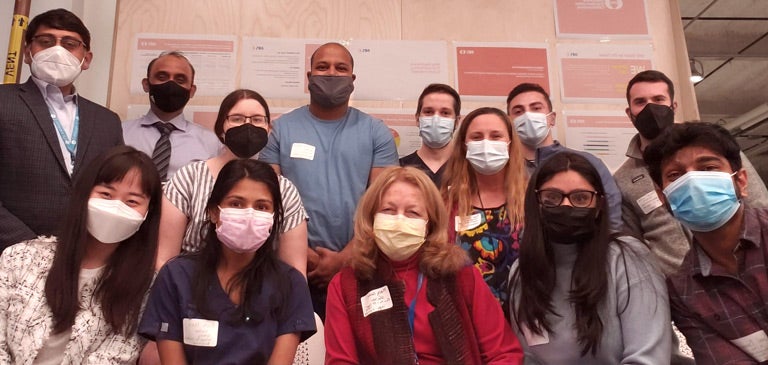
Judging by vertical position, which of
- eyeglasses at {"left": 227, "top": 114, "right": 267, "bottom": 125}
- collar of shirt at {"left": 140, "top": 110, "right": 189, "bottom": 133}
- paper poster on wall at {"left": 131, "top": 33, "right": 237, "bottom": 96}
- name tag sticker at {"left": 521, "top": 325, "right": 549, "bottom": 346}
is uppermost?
paper poster on wall at {"left": 131, "top": 33, "right": 237, "bottom": 96}

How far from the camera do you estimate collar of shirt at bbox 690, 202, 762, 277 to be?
183 centimetres

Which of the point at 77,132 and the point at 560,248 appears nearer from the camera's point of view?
the point at 560,248

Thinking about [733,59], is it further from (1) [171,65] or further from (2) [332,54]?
(1) [171,65]

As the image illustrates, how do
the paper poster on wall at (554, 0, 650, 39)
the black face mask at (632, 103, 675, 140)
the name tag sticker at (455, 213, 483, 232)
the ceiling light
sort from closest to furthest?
the name tag sticker at (455, 213, 483, 232) < the black face mask at (632, 103, 675, 140) < the paper poster on wall at (554, 0, 650, 39) < the ceiling light

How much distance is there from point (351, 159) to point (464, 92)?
1371 mm

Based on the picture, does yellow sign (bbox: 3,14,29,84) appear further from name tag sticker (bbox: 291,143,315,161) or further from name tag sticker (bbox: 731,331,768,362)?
name tag sticker (bbox: 731,331,768,362)

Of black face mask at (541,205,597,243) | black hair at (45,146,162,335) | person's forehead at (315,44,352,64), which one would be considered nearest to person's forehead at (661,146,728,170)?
black face mask at (541,205,597,243)

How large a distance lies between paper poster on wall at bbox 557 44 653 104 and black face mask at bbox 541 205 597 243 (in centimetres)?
225

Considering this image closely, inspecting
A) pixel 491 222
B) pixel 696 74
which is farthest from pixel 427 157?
pixel 696 74

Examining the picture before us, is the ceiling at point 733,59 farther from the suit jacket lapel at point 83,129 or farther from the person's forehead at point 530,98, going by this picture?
the suit jacket lapel at point 83,129

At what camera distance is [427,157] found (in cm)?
325

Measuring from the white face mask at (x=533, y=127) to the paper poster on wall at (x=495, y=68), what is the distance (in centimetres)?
89

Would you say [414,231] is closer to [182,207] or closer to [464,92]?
[182,207]

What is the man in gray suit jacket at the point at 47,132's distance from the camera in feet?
7.89
